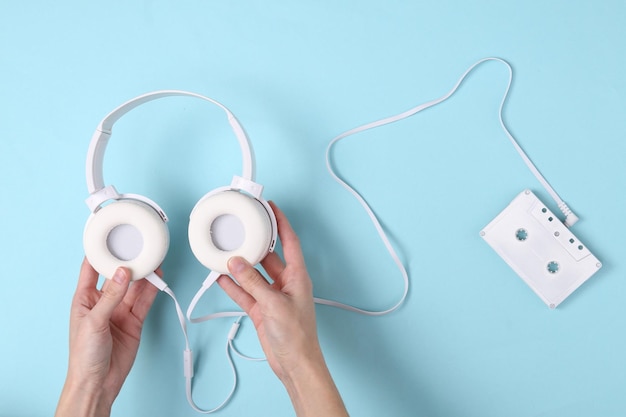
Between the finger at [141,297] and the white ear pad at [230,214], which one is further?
the finger at [141,297]

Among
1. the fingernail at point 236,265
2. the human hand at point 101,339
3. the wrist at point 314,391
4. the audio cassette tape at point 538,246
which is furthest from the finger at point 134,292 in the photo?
the audio cassette tape at point 538,246

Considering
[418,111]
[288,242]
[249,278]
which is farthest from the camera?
[418,111]

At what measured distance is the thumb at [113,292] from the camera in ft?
3.29

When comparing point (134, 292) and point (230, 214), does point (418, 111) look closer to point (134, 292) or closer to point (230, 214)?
point (230, 214)

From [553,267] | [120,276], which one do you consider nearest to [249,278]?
[120,276]

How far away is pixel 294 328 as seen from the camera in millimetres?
1016

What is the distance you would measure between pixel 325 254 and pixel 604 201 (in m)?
0.62

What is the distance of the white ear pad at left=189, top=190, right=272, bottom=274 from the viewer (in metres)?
1.01

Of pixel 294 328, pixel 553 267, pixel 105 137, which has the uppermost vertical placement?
pixel 105 137

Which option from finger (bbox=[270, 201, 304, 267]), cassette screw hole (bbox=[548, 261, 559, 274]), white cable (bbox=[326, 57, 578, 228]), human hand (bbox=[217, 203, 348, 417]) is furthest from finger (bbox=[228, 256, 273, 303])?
cassette screw hole (bbox=[548, 261, 559, 274])

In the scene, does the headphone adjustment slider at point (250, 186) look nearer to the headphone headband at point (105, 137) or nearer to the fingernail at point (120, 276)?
the headphone headband at point (105, 137)

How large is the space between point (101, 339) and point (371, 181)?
2.11 feet

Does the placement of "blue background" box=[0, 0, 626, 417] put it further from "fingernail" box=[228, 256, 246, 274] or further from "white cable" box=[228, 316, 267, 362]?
"fingernail" box=[228, 256, 246, 274]

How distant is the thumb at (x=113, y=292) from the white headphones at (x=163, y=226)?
20mm
